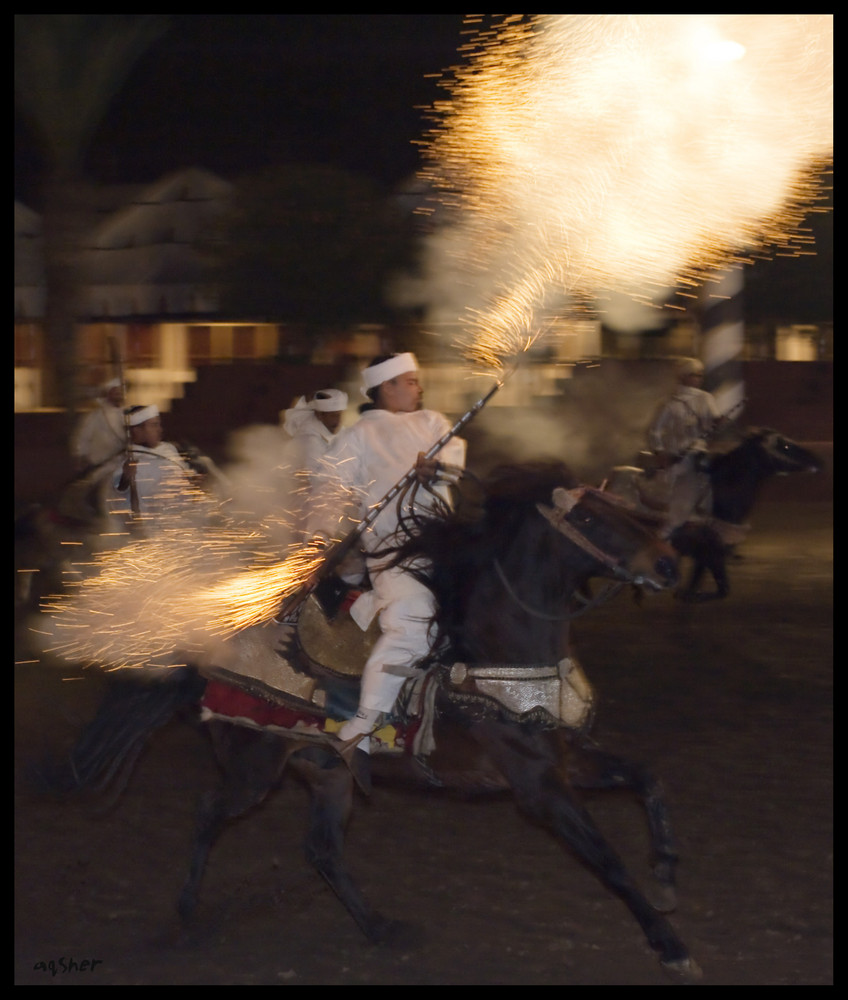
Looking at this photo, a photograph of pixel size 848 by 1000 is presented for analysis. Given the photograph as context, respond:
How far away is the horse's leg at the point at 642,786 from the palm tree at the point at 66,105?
12283 mm

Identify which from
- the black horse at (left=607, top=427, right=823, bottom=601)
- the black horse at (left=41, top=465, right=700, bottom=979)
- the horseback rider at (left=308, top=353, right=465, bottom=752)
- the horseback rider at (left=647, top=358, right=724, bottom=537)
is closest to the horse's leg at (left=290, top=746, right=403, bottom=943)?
the black horse at (left=41, top=465, right=700, bottom=979)

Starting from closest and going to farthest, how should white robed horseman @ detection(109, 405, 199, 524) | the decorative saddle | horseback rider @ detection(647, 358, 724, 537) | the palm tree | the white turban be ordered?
the decorative saddle, white robed horseman @ detection(109, 405, 199, 524), horseback rider @ detection(647, 358, 724, 537), the white turban, the palm tree

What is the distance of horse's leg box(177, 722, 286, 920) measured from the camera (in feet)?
17.5

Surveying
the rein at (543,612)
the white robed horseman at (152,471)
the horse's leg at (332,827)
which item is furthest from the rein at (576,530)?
the white robed horseman at (152,471)

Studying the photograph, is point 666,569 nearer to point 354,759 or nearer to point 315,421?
point 354,759

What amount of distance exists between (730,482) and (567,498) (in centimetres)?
642

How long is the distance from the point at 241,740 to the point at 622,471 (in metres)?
6.77

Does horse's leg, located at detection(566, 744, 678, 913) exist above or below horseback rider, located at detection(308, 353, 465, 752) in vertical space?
below

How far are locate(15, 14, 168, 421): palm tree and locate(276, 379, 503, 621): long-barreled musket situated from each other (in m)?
11.5

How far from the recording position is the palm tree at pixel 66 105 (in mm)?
15211

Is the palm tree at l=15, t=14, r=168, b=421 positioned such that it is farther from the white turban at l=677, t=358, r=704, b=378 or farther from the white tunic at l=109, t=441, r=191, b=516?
the white tunic at l=109, t=441, r=191, b=516

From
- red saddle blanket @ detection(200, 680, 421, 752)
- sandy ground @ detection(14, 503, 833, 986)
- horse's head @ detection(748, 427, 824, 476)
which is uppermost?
horse's head @ detection(748, 427, 824, 476)

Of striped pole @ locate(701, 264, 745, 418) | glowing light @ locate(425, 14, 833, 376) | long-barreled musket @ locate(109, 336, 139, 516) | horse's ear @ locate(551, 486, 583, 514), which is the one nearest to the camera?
horse's ear @ locate(551, 486, 583, 514)

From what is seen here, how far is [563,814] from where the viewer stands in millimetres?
4723
